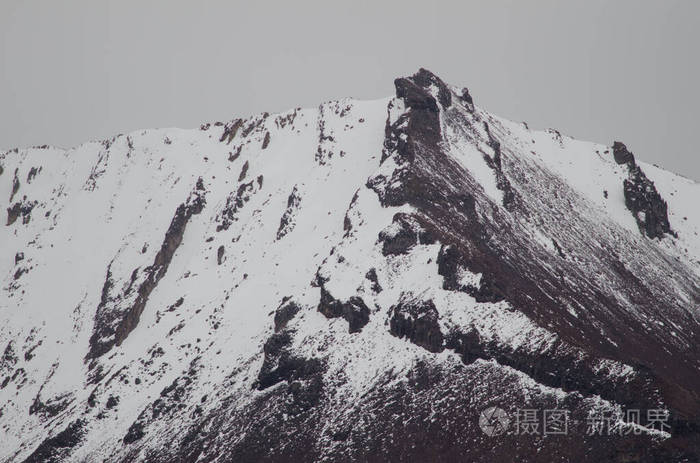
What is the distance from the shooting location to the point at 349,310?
63.3m

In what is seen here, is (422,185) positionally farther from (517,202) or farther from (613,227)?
(613,227)

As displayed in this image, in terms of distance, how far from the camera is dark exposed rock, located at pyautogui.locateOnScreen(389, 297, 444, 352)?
57156mm

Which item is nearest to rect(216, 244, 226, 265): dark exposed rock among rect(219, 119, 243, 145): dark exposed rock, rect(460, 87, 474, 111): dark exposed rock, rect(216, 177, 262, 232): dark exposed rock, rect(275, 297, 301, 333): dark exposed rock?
rect(216, 177, 262, 232): dark exposed rock

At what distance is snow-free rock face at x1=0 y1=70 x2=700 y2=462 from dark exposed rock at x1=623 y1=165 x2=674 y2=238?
0.48 meters

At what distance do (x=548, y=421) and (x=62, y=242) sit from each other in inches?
4020

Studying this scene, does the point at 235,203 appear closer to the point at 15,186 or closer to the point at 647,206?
the point at 647,206

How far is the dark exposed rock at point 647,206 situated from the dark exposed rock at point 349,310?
54265mm

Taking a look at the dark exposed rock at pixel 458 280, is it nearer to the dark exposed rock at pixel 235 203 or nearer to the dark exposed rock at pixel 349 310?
the dark exposed rock at pixel 349 310

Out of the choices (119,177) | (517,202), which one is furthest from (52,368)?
(517,202)

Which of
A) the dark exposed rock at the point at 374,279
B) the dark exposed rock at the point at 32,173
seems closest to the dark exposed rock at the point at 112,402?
the dark exposed rock at the point at 374,279

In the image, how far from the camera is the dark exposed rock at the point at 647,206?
315 ft

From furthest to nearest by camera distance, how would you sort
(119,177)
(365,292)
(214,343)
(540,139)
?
(119,177) → (540,139) → (214,343) → (365,292)

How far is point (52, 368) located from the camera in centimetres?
8994

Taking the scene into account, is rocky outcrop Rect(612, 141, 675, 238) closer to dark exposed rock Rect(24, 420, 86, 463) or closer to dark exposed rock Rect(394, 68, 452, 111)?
dark exposed rock Rect(394, 68, 452, 111)
